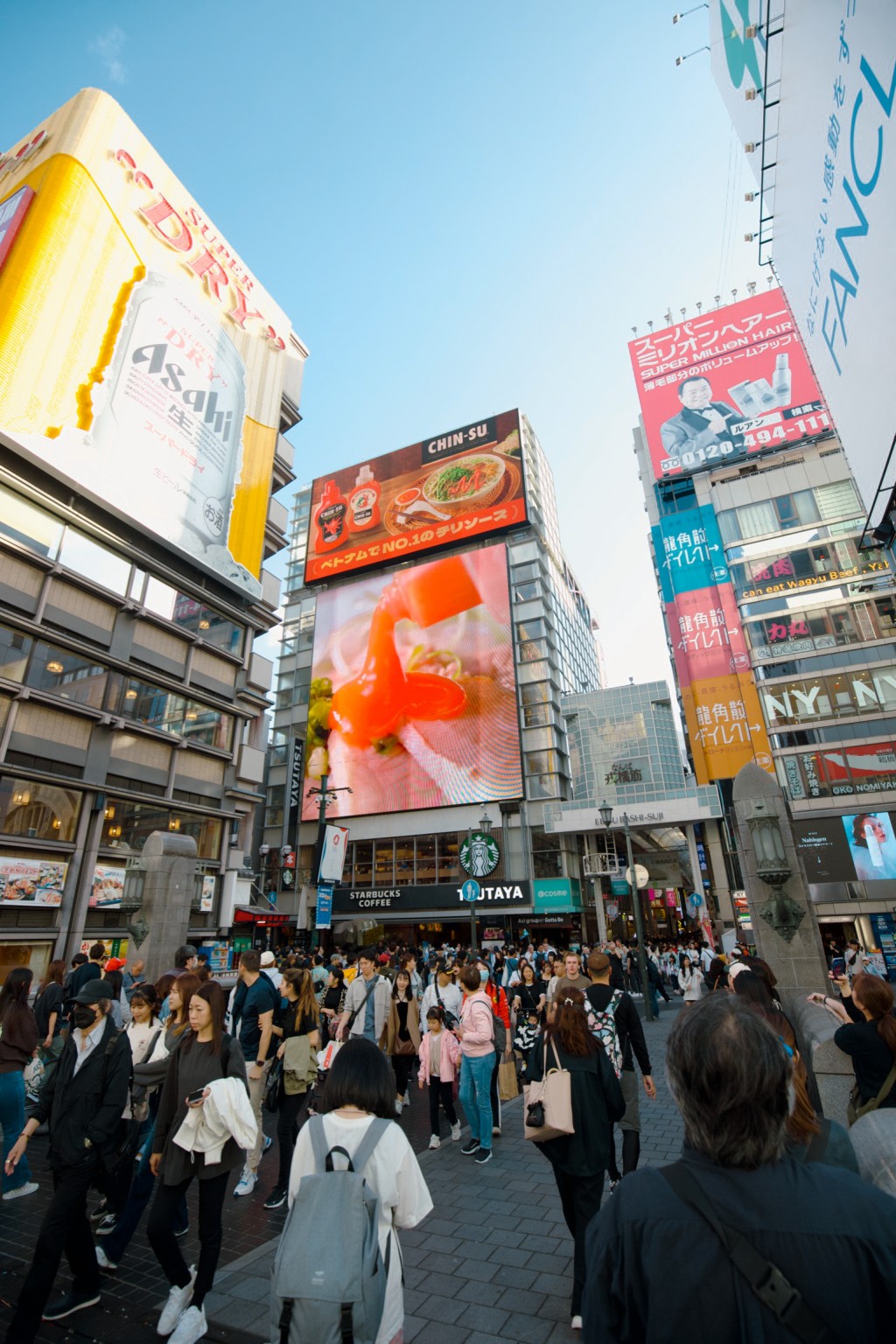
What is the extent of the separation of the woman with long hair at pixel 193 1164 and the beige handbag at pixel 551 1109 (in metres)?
1.96

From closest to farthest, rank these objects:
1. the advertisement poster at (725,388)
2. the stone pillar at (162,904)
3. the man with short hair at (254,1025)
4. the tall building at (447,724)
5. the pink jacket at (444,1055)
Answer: the man with short hair at (254,1025), the pink jacket at (444,1055), the stone pillar at (162,904), the tall building at (447,724), the advertisement poster at (725,388)

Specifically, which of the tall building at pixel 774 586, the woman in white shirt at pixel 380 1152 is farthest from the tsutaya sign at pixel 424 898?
the woman in white shirt at pixel 380 1152

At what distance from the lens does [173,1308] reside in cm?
438

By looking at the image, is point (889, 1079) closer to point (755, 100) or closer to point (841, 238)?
point (841, 238)

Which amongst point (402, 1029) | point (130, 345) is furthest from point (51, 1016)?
point (130, 345)

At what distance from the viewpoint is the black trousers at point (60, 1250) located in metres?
4.08

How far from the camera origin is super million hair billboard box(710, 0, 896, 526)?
6191mm

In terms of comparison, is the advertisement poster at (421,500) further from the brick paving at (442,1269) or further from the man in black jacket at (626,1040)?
the brick paving at (442,1269)

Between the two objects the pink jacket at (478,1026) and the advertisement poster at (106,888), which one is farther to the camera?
the advertisement poster at (106,888)

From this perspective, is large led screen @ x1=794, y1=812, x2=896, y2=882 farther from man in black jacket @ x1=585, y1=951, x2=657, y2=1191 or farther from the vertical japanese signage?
man in black jacket @ x1=585, y1=951, x2=657, y2=1191

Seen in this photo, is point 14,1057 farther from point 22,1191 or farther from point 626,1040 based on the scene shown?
point 626,1040

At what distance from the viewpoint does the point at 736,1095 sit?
6.00 ft

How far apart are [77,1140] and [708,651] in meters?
46.0

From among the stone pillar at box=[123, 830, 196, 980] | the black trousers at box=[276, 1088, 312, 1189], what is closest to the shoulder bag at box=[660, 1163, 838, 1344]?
the black trousers at box=[276, 1088, 312, 1189]
